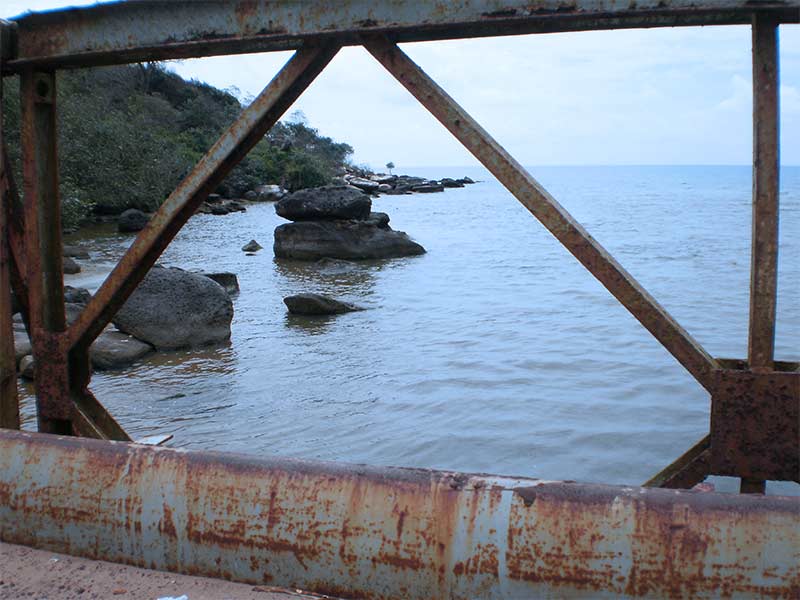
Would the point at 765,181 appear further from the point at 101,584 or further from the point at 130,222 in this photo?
the point at 130,222

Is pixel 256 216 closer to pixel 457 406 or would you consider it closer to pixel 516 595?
pixel 457 406

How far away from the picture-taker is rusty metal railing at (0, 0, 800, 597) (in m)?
2.38

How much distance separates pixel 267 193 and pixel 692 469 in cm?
4133

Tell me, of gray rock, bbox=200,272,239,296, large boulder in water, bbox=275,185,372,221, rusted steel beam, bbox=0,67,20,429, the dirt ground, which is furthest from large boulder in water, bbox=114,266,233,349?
large boulder in water, bbox=275,185,372,221

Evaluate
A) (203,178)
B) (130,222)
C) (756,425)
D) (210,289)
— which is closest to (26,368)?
(210,289)

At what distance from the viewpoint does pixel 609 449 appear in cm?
554

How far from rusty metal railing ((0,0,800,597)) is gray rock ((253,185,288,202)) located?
39.1m

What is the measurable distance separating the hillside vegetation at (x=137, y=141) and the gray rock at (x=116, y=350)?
765 centimetres

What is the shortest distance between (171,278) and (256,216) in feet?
74.3

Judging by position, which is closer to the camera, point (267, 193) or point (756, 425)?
point (756, 425)

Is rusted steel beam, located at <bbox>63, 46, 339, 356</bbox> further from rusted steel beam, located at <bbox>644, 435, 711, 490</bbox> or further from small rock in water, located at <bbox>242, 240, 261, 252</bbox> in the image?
small rock in water, located at <bbox>242, 240, 261, 252</bbox>

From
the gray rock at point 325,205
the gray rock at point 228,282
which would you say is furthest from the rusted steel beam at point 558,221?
the gray rock at point 325,205

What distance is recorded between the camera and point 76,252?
16484 mm

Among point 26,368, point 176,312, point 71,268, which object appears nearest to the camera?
point 26,368
